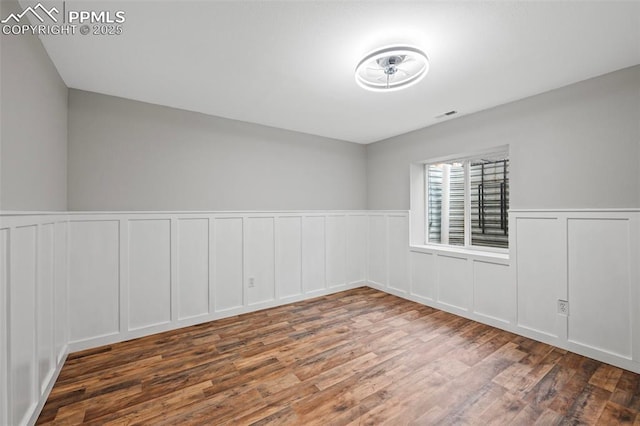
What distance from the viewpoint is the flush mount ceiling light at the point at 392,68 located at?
6.20 ft

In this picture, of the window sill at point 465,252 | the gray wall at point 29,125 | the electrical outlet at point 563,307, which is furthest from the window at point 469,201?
the gray wall at point 29,125

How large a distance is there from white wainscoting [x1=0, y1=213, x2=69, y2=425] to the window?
4285 mm

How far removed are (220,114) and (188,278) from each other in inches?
78.9

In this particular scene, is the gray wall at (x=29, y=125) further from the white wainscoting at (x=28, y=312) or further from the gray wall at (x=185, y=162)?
the gray wall at (x=185, y=162)

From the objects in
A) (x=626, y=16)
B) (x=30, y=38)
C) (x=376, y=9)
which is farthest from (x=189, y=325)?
(x=626, y=16)

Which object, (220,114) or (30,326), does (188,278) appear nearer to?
(30,326)

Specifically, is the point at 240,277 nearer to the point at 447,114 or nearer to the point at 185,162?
the point at 185,162

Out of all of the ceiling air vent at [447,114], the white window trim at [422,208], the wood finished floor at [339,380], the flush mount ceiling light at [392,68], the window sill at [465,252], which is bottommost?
the wood finished floor at [339,380]

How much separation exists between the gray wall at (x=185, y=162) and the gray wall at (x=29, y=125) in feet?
1.06

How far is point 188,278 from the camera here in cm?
316

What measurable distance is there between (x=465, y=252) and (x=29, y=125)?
4239 mm

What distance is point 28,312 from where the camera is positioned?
1599 mm

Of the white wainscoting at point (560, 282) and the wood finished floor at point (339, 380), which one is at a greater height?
the white wainscoting at point (560, 282)

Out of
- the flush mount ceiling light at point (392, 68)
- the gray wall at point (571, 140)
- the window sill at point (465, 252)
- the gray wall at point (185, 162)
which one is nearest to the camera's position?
the flush mount ceiling light at point (392, 68)
